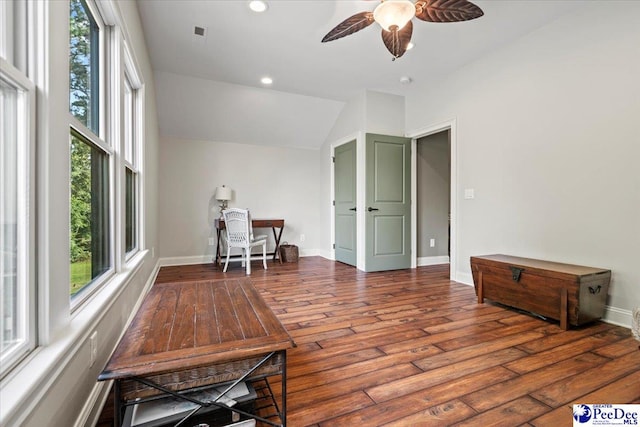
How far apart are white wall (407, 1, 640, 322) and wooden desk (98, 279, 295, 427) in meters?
2.68

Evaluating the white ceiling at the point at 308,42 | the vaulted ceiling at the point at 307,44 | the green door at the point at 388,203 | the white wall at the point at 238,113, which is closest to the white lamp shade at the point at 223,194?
the white wall at the point at 238,113

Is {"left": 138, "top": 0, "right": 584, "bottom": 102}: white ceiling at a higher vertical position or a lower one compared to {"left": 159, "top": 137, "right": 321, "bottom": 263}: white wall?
higher

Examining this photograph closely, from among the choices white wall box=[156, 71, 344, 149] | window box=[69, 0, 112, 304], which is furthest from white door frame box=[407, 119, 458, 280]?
window box=[69, 0, 112, 304]

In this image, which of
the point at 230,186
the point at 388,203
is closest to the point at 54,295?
the point at 388,203

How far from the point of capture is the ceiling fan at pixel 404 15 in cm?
197

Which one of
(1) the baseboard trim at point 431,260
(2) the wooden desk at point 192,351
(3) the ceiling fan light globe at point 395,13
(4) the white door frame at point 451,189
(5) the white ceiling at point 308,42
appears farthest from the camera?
(1) the baseboard trim at point 431,260

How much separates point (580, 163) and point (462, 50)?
5.31ft

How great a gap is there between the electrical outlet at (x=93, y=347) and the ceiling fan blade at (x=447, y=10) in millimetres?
2588

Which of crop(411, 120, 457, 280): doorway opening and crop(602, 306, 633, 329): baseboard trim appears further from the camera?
crop(411, 120, 457, 280): doorway opening

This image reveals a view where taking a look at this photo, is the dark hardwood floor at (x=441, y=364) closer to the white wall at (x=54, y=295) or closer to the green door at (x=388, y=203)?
the white wall at (x=54, y=295)

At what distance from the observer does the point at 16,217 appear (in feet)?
2.73

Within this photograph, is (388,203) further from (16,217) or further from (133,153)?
(16,217)

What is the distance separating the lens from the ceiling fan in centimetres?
197

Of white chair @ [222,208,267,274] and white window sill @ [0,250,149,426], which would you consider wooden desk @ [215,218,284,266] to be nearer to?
white chair @ [222,208,267,274]
